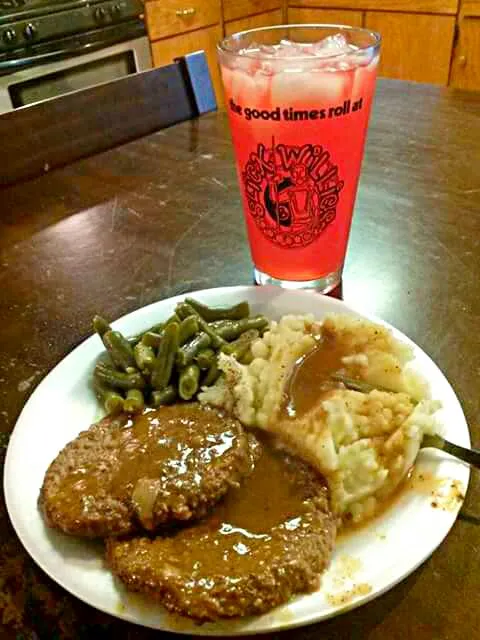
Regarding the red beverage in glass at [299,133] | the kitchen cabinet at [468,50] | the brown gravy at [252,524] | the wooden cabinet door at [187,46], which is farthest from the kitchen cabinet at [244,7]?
the brown gravy at [252,524]

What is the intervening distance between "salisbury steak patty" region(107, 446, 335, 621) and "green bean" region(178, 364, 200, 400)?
22cm

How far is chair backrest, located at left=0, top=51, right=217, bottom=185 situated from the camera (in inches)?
70.2

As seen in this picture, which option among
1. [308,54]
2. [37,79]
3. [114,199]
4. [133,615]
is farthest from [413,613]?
[37,79]

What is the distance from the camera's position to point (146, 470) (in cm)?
79

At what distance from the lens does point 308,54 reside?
1059 millimetres

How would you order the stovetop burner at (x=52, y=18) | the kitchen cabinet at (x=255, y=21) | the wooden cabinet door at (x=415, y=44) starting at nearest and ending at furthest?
1. the stovetop burner at (x=52, y=18)
2. the wooden cabinet door at (x=415, y=44)
3. the kitchen cabinet at (x=255, y=21)

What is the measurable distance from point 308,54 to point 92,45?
297cm

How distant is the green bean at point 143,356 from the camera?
1021 millimetres

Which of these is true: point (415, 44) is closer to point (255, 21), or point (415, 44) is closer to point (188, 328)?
point (255, 21)

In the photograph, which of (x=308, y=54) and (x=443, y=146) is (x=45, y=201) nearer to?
(x=308, y=54)

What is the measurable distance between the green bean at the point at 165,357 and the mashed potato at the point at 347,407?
82 mm

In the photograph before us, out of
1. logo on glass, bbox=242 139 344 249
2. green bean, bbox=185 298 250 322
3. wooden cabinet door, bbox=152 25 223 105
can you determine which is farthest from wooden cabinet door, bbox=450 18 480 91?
green bean, bbox=185 298 250 322

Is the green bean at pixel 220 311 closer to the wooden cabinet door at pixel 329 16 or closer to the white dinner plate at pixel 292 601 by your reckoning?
the white dinner plate at pixel 292 601

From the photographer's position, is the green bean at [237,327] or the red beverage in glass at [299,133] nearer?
the red beverage in glass at [299,133]
